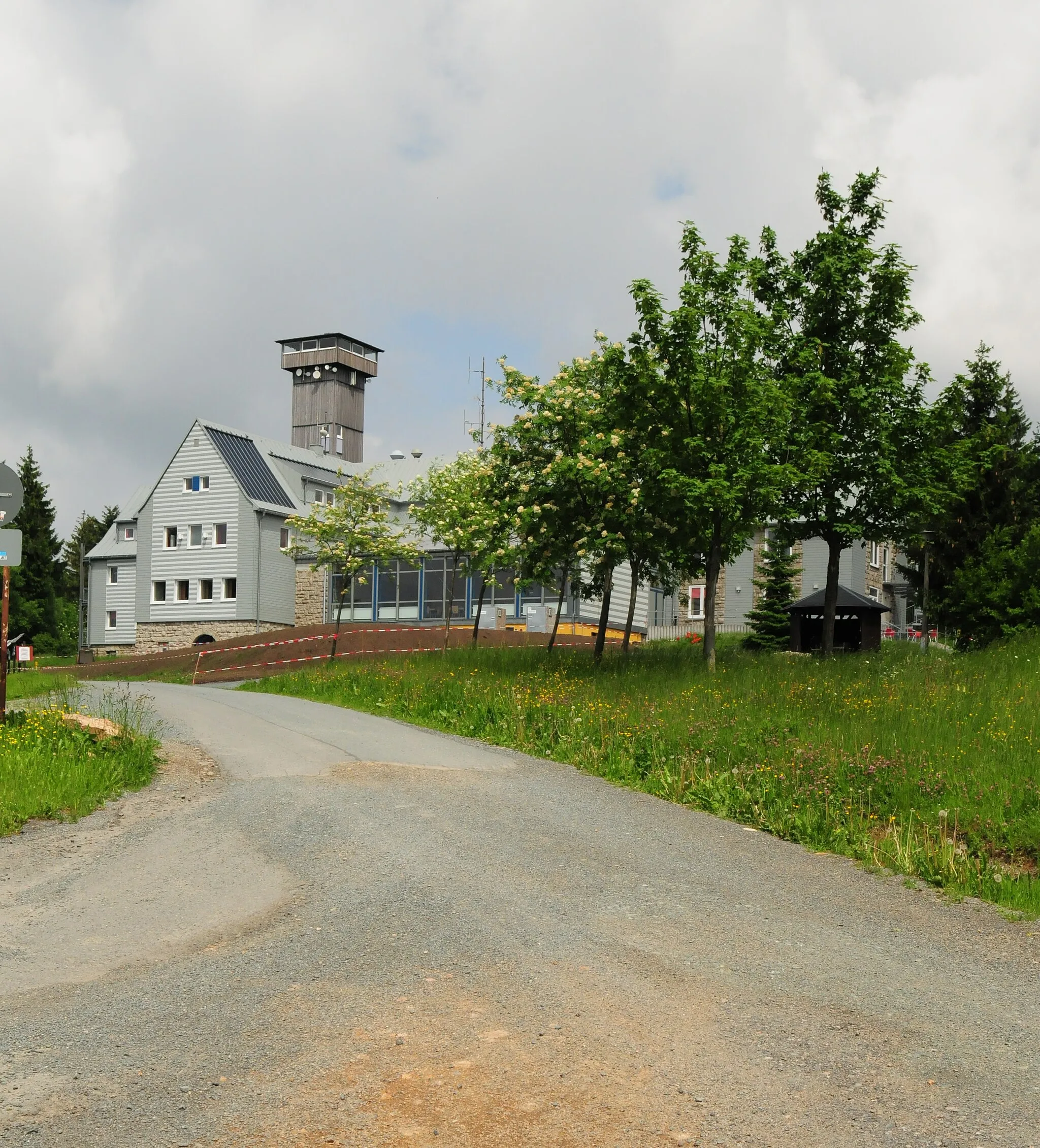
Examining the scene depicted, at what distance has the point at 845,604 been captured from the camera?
3441 cm

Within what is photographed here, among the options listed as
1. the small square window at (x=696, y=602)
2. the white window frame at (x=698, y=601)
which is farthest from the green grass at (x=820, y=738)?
the small square window at (x=696, y=602)

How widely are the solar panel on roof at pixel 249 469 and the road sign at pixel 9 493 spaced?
125 ft

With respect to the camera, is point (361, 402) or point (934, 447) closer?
point (934, 447)

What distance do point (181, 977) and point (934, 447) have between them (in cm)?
2338

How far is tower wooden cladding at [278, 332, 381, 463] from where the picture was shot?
7700 cm

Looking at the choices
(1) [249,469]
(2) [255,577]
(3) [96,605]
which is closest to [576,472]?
Answer: (2) [255,577]

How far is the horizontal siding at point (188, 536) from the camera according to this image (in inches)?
2047

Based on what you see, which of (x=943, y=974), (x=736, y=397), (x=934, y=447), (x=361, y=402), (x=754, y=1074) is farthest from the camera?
(x=361, y=402)

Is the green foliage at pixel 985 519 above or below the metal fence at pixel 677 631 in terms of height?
above

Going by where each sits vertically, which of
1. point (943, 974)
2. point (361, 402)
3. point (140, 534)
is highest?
point (361, 402)

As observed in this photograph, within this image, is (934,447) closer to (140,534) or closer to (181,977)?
(181,977)

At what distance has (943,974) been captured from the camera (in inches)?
262

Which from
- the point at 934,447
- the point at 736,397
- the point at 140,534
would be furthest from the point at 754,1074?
the point at 140,534

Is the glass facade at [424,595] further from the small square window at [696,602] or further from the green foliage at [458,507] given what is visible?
the green foliage at [458,507]
